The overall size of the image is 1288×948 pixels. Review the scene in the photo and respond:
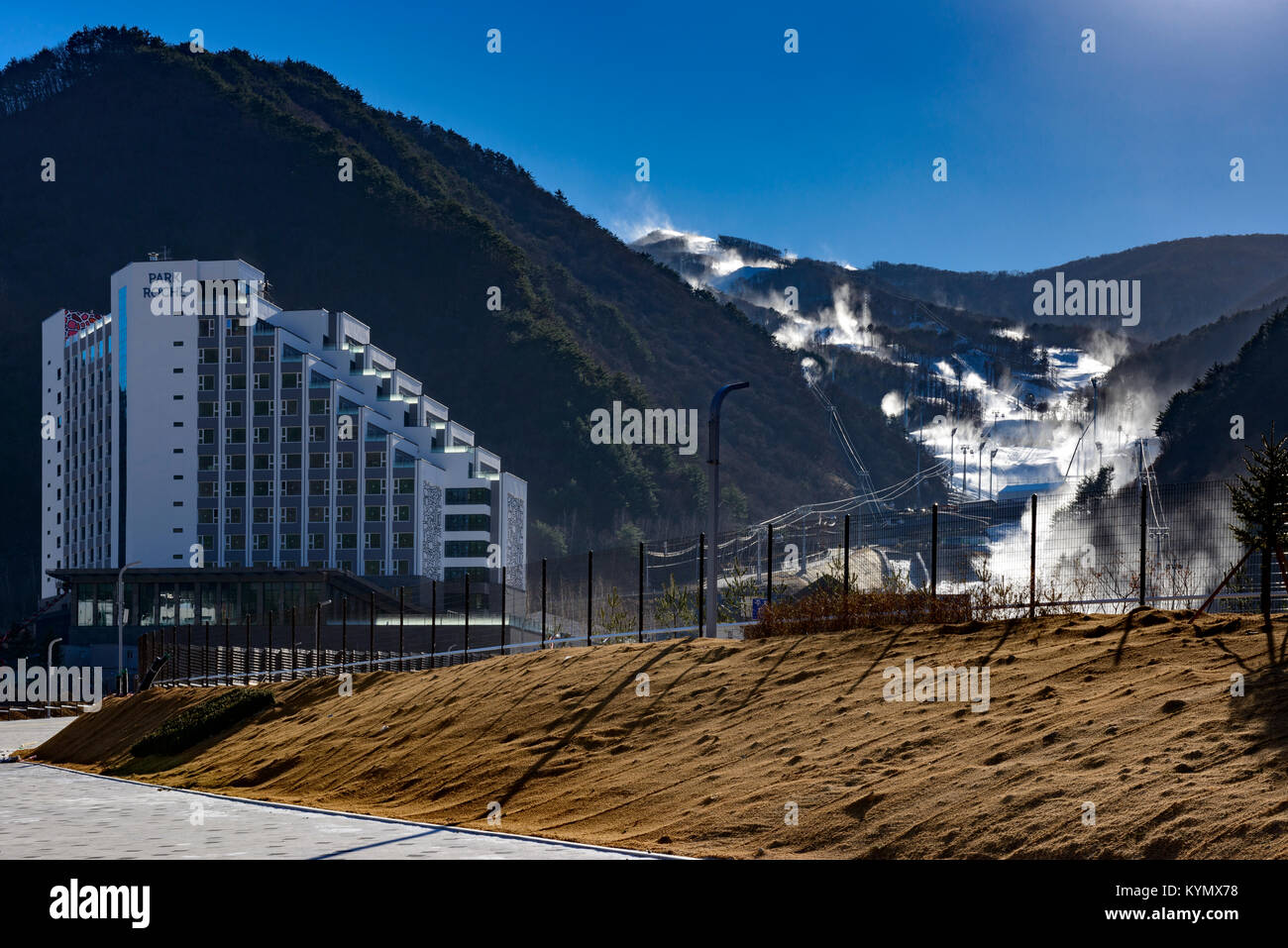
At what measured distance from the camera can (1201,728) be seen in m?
14.0

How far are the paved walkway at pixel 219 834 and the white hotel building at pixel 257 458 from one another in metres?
98.4

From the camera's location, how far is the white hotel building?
121 meters

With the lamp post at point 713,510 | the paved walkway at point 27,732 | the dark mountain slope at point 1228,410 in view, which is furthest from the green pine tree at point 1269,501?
the dark mountain slope at point 1228,410

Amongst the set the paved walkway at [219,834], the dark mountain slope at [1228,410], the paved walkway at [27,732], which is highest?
the dark mountain slope at [1228,410]

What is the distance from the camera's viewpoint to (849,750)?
54.9ft

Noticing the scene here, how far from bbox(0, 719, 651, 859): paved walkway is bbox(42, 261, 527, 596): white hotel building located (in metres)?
98.4

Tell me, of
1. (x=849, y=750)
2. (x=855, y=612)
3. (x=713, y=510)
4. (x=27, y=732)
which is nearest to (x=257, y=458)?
(x=27, y=732)

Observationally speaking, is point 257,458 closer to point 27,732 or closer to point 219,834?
point 27,732

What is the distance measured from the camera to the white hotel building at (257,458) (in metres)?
121

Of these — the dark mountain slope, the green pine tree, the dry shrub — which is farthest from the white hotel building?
the green pine tree

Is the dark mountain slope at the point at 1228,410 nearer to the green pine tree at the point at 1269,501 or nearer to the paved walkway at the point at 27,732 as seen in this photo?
the paved walkway at the point at 27,732
